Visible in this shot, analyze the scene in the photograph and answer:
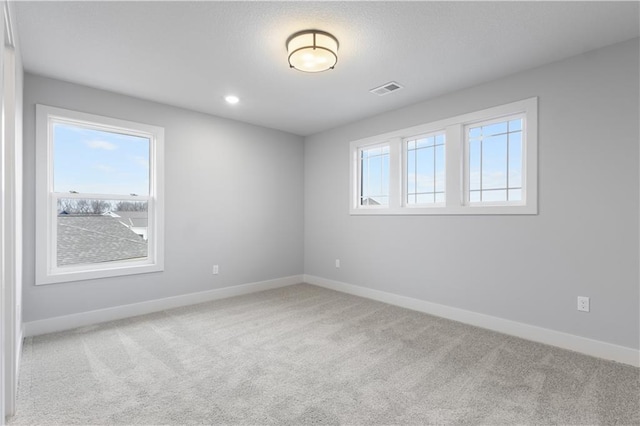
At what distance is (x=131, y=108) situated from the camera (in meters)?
3.71

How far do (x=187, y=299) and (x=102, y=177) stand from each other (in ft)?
5.83

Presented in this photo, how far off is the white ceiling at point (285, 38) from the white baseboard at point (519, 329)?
8.06 feet

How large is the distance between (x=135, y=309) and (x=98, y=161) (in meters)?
1.74

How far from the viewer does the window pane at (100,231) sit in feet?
11.0

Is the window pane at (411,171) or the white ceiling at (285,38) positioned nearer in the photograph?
the white ceiling at (285,38)

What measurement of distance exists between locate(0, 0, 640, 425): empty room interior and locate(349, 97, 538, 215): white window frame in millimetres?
25

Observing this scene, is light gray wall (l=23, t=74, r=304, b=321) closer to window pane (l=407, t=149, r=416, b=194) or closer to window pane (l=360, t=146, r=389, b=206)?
window pane (l=360, t=146, r=389, b=206)

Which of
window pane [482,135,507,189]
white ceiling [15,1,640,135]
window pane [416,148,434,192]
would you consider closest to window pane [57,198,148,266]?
white ceiling [15,1,640,135]

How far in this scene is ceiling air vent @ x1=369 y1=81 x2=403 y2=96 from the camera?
337 centimetres

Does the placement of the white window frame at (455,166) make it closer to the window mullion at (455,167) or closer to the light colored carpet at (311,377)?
the window mullion at (455,167)

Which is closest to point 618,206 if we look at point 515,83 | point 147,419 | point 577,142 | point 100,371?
point 577,142

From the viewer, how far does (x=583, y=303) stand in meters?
2.73

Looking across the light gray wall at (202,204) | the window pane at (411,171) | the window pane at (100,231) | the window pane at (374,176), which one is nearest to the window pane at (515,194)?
the window pane at (411,171)

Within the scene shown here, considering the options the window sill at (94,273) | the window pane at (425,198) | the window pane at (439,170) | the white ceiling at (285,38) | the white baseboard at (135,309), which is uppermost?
the white ceiling at (285,38)
